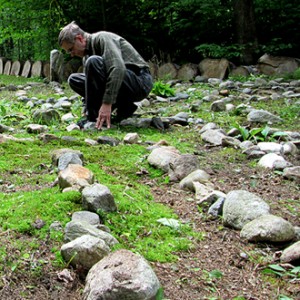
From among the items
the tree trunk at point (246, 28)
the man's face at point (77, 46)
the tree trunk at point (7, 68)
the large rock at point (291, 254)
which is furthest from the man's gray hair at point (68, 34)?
the tree trunk at point (7, 68)

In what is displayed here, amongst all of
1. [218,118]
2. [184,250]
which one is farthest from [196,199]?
[218,118]

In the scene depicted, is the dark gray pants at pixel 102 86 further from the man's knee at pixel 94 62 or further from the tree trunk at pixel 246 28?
the tree trunk at pixel 246 28

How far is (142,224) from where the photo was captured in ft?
6.90

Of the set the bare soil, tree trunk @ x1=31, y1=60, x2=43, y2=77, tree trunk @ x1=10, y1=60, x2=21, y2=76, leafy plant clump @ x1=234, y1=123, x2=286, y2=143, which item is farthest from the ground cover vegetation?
tree trunk @ x1=10, y1=60, x2=21, y2=76

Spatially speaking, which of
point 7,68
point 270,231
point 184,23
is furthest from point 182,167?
point 7,68

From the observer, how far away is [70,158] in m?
2.83

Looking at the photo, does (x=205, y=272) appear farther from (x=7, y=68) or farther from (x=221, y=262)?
(x=7, y=68)

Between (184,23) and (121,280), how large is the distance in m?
9.24

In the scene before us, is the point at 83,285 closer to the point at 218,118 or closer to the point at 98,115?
the point at 98,115

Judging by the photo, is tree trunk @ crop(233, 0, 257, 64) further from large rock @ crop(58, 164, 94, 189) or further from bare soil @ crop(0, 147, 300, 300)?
large rock @ crop(58, 164, 94, 189)

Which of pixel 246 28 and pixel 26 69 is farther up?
pixel 246 28

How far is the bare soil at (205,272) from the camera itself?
157 centimetres

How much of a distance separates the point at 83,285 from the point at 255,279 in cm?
66

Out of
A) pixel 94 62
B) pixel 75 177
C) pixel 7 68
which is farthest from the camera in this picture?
pixel 7 68
